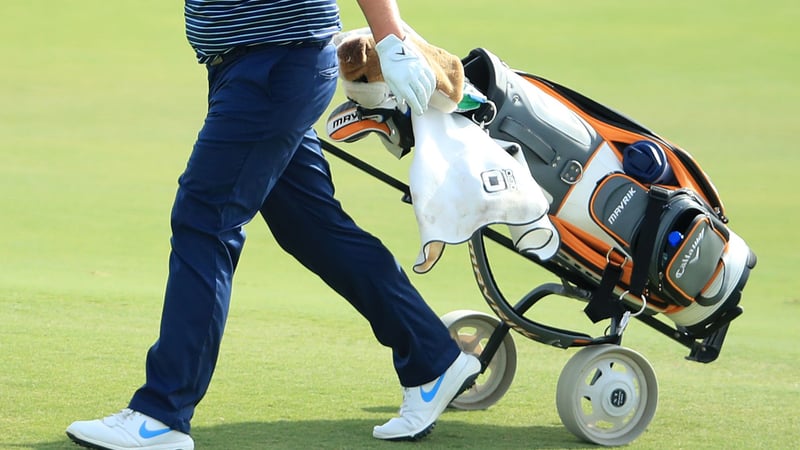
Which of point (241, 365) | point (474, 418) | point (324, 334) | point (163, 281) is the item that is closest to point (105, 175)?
point (163, 281)

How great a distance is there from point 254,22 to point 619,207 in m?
1.17

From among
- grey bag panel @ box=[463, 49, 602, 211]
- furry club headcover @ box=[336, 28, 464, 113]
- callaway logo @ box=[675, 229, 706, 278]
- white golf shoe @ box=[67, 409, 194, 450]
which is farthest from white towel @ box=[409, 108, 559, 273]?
white golf shoe @ box=[67, 409, 194, 450]

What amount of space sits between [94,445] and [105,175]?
732 centimetres

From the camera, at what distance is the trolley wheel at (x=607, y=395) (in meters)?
3.71

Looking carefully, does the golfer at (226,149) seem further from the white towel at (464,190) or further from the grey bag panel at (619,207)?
the grey bag panel at (619,207)

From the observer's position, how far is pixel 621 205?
3762 mm

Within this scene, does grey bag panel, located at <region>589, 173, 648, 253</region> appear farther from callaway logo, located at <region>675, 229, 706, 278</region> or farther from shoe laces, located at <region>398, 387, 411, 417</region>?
shoe laces, located at <region>398, 387, 411, 417</region>

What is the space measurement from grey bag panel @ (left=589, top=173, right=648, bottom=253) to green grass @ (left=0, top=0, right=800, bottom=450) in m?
0.60

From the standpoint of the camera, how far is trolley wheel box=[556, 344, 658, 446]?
12.2 ft

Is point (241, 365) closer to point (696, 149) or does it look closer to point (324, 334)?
point (324, 334)

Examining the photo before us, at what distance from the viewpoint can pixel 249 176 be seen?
131 inches

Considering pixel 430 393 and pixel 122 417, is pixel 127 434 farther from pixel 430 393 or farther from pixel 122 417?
pixel 430 393

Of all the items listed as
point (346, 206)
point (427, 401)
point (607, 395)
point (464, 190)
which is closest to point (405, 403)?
point (427, 401)

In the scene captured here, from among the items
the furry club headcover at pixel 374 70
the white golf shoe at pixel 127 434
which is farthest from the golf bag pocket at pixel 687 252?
the white golf shoe at pixel 127 434
